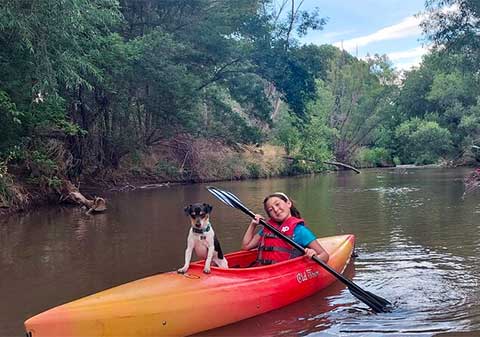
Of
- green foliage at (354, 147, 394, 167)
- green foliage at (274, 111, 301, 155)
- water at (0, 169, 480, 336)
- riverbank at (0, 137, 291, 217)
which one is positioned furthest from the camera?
green foliage at (354, 147, 394, 167)

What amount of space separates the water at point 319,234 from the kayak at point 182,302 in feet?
0.45

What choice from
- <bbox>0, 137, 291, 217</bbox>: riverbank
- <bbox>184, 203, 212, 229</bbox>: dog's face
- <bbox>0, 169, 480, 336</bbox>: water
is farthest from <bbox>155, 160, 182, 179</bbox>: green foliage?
<bbox>184, 203, 212, 229</bbox>: dog's face

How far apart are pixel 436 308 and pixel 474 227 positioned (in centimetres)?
463

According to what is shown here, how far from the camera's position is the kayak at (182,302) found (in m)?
3.66

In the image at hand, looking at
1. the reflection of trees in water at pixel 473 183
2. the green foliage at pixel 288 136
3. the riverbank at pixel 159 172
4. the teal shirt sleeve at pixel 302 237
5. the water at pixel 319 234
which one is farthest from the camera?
the green foliage at pixel 288 136

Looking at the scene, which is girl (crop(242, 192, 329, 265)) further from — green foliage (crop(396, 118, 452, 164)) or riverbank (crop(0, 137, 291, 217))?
green foliage (crop(396, 118, 452, 164))

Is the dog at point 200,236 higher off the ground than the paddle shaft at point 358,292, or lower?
higher

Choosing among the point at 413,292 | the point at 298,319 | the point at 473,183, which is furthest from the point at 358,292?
the point at 473,183

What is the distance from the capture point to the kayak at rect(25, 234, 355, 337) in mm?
3664

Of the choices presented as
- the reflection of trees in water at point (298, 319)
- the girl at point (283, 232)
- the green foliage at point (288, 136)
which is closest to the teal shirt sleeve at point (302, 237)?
the girl at point (283, 232)

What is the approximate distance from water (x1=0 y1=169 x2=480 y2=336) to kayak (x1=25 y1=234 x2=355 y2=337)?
0.45 feet

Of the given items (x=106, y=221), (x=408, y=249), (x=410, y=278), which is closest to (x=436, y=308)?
(x=410, y=278)

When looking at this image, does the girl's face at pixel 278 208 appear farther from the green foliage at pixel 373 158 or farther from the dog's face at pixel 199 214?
the green foliage at pixel 373 158

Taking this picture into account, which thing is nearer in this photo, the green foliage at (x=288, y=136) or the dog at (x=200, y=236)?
→ the dog at (x=200, y=236)
